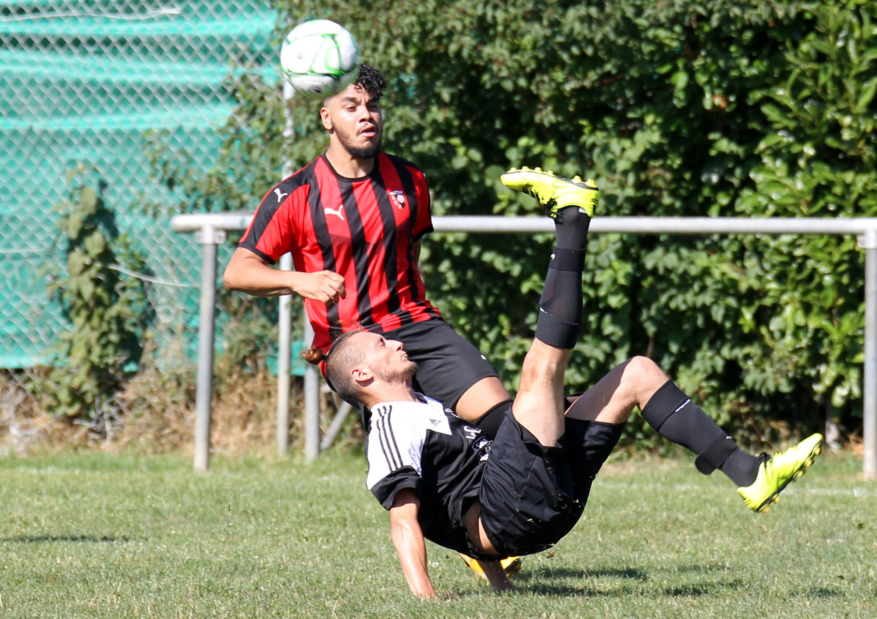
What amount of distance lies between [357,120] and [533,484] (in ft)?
6.91

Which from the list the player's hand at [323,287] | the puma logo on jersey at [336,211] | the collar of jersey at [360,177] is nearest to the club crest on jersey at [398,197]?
the collar of jersey at [360,177]

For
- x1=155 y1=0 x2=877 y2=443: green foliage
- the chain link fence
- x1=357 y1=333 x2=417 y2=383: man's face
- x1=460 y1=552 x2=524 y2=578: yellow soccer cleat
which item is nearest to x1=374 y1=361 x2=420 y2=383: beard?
x1=357 y1=333 x2=417 y2=383: man's face

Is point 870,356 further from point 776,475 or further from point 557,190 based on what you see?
point 557,190

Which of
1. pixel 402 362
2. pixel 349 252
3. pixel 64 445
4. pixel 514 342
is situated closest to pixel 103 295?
pixel 64 445

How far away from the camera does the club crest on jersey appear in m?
5.12

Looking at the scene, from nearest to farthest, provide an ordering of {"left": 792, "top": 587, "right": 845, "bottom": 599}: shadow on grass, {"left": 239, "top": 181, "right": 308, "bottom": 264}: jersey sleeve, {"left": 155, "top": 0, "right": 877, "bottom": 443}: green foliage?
{"left": 792, "top": 587, "right": 845, "bottom": 599}: shadow on grass → {"left": 239, "top": 181, "right": 308, "bottom": 264}: jersey sleeve → {"left": 155, "top": 0, "right": 877, "bottom": 443}: green foliage

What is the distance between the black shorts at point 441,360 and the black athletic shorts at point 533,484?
0.90 metres

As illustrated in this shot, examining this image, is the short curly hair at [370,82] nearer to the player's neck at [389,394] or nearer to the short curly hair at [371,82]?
the short curly hair at [371,82]

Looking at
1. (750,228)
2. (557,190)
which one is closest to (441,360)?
(557,190)

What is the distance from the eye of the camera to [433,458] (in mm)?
3973

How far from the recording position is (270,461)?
7633 mm

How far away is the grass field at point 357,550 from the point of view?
3.78m

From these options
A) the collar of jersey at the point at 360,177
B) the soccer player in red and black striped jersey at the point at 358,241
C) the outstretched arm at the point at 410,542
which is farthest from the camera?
the collar of jersey at the point at 360,177

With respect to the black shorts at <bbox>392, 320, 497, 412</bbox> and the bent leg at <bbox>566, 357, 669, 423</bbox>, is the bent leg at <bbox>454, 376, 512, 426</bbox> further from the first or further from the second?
the bent leg at <bbox>566, 357, 669, 423</bbox>
